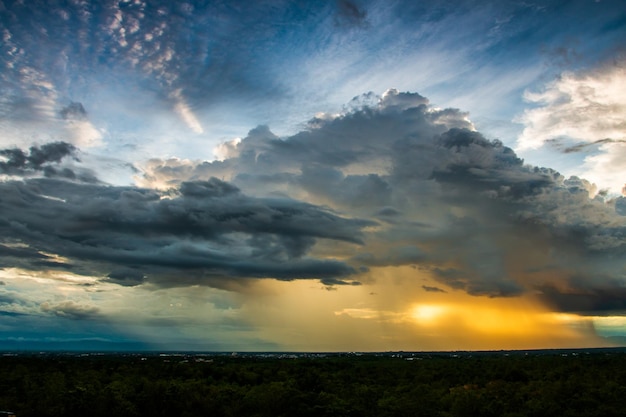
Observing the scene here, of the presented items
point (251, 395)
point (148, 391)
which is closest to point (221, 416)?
point (251, 395)

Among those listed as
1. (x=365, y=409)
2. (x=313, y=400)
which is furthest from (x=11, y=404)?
(x=365, y=409)

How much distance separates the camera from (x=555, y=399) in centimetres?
8275

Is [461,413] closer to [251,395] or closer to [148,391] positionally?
[251,395]

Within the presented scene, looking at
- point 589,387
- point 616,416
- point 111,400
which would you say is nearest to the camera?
point 616,416

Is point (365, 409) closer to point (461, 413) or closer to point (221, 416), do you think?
point (461, 413)

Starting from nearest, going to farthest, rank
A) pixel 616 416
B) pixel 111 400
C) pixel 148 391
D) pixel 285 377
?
pixel 616 416 < pixel 111 400 < pixel 148 391 < pixel 285 377

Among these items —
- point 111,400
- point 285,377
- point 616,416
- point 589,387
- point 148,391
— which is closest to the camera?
point 616,416

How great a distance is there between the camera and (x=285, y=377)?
12350cm

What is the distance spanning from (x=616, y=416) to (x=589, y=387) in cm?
1952

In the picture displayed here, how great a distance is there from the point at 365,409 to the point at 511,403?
2382 centimetres

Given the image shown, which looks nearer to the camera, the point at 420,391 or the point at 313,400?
the point at 313,400

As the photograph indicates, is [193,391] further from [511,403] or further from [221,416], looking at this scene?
[511,403]

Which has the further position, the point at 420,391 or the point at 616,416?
the point at 420,391

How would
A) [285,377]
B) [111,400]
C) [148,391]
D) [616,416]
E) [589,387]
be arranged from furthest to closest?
[285,377]
[589,387]
[148,391]
[111,400]
[616,416]
